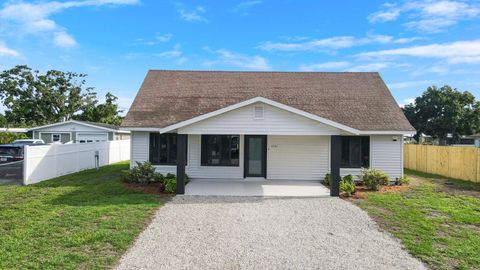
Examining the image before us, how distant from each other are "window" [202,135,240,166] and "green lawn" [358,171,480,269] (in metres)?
6.22

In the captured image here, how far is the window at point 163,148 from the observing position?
16391mm

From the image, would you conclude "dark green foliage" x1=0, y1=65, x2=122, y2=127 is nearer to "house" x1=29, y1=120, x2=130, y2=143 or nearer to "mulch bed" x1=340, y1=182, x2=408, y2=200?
"house" x1=29, y1=120, x2=130, y2=143

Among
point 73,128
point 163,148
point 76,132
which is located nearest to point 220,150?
point 163,148

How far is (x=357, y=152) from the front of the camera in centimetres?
1631

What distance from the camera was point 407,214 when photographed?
381 inches

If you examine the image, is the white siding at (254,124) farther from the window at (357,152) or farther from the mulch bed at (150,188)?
the window at (357,152)

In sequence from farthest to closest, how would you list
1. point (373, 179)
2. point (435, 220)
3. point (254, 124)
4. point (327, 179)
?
point (327, 179) → point (373, 179) → point (254, 124) → point (435, 220)

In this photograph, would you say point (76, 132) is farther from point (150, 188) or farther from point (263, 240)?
point (263, 240)

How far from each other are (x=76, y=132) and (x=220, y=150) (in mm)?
19294

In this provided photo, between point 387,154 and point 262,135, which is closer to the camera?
point 387,154

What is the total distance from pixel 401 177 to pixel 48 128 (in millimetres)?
28815

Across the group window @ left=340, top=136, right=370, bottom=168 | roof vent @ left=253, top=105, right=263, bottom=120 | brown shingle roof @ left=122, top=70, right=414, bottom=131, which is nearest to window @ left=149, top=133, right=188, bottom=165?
brown shingle roof @ left=122, top=70, right=414, bottom=131

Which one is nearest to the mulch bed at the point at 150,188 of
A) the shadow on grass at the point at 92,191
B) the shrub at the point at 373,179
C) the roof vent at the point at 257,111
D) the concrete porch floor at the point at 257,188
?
the shadow on grass at the point at 92,191

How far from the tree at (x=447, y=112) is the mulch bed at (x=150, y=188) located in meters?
46.3
